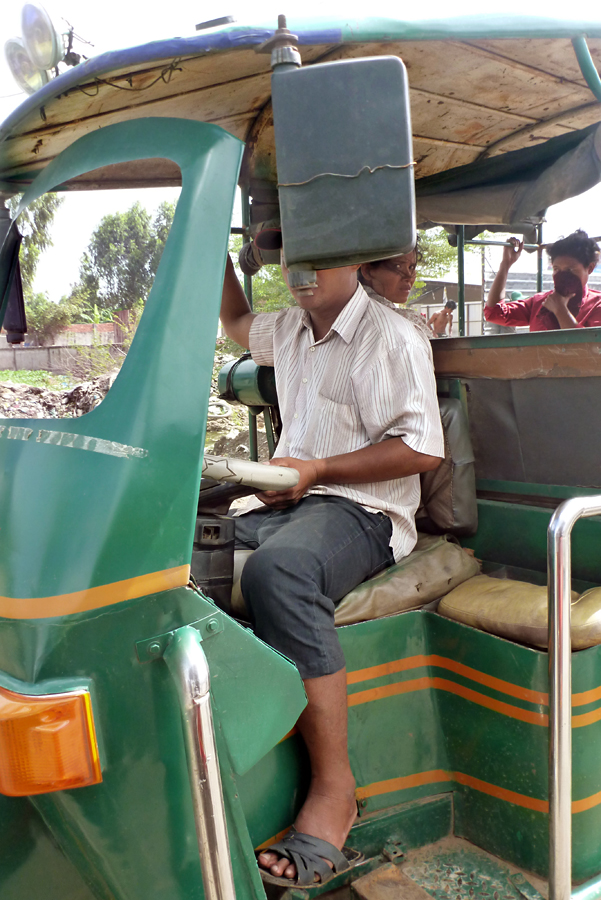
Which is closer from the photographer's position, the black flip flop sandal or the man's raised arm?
the black flip flop sandal

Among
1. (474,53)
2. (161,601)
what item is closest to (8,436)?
(161,601)

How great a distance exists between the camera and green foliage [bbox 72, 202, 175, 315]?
1.34 m

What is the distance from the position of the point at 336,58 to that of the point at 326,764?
1529 mm

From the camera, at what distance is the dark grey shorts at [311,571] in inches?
62.2

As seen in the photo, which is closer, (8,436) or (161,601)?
(161,601)

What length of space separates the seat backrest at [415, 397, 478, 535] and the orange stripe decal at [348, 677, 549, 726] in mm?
500

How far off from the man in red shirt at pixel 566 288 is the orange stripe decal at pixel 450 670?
168 cm

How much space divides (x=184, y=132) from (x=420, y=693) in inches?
55.3

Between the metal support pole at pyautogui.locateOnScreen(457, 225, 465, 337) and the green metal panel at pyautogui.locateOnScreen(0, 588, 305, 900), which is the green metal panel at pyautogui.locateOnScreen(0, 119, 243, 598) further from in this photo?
the metal support pole at pyautogui.locateOnScreen(457, 225, 465, 337)

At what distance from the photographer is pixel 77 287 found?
1.50 metres

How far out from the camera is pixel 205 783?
108cm

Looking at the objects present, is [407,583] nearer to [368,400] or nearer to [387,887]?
[368,400]

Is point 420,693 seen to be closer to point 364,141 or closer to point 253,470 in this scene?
point 253,470

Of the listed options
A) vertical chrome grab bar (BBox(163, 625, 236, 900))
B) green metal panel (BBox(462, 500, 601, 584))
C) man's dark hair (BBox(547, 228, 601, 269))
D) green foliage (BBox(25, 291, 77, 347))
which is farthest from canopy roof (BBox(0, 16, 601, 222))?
green metal panel (BBox(462, 500, 601, 584))
